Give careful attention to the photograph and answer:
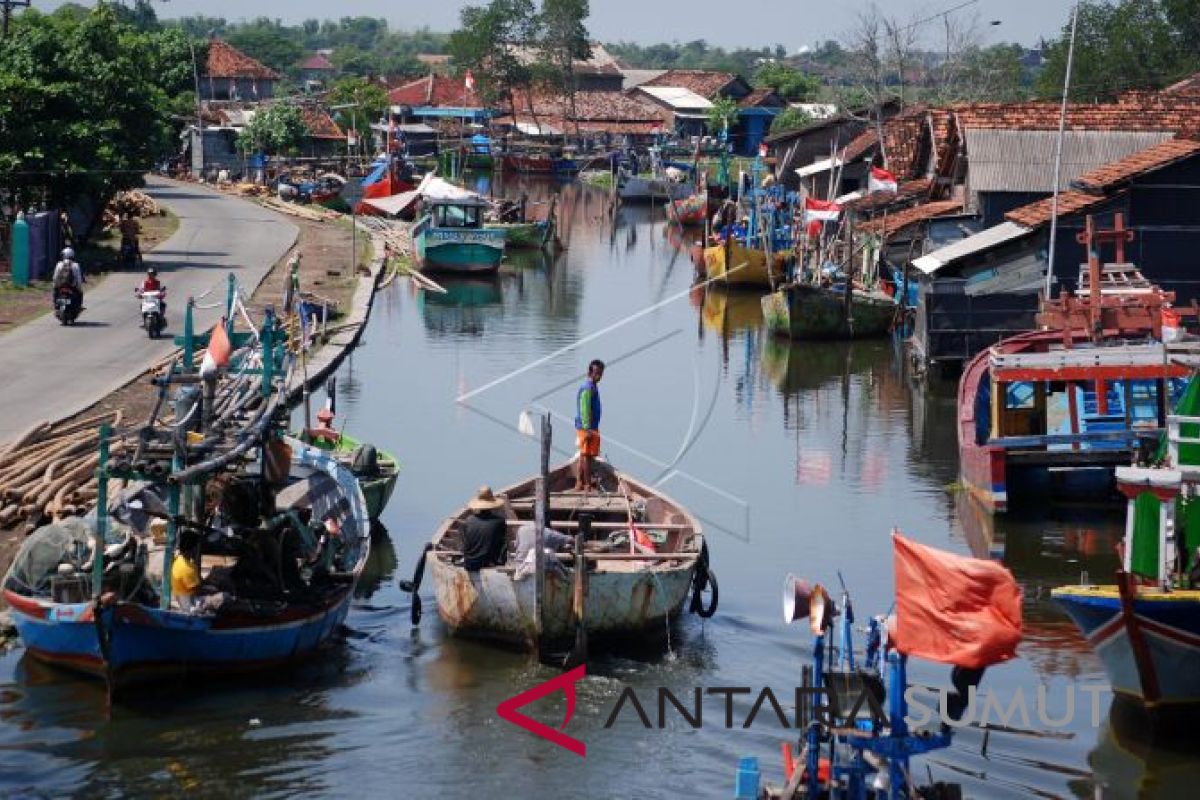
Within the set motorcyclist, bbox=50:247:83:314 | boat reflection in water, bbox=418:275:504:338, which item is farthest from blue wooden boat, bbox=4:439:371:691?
boat reflection in water, bbox=418:275:504:338

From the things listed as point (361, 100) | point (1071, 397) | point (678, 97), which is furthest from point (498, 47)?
point (1071, 397)

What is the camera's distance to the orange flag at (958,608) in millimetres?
12406

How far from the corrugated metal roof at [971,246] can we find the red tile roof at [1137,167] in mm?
1410

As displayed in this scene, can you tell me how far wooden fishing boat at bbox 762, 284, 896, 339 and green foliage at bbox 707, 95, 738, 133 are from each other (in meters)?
68.5

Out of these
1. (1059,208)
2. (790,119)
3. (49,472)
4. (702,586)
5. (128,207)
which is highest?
(790,119)

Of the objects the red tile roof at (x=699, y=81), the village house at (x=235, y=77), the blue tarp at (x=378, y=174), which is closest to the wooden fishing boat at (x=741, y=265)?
the blue tarp at (x=378, y=174)

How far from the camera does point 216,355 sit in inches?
757

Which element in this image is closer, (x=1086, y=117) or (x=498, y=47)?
(x=1086, y=117)

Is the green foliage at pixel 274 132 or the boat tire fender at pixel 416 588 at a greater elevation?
the green foliage at pixel 274 132

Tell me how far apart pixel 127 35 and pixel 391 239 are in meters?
11.4

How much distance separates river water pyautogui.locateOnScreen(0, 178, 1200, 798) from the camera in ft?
55.7

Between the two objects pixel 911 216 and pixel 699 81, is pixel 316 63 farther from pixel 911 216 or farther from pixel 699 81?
pixel 911 216

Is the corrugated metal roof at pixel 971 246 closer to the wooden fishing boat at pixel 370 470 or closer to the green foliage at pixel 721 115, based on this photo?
the wooden fishing boat at pixel 370 470

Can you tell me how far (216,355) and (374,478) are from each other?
5767mm
